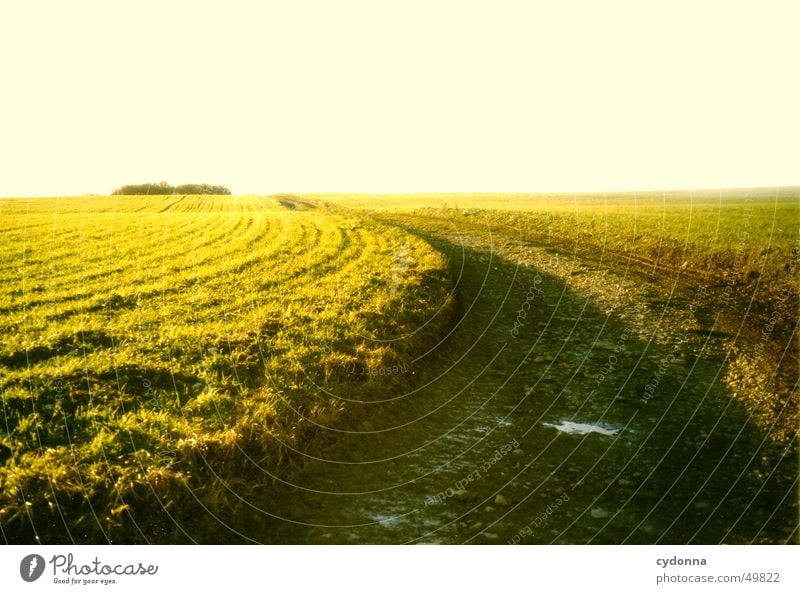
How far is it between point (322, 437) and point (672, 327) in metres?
7.24

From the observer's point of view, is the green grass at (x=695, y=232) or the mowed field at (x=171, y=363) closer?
the mowed field at (x=171, y=363)

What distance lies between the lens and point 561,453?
6.76m

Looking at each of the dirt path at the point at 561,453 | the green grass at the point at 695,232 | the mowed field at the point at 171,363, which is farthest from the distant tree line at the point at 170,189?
the green grass at the point at 695,232

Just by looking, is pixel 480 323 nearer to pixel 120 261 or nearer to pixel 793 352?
pixel 793 352

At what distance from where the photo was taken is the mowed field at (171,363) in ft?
17.0

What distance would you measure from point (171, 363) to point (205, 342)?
30.3 inches

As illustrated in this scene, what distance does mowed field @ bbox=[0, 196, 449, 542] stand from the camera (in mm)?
5184

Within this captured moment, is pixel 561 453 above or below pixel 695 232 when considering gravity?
below

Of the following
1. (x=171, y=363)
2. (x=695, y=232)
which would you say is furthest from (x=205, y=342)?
(x=695, y=232)

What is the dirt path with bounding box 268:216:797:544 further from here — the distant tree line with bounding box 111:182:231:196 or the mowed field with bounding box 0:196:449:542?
the distant tree line with bounding box 111:182:231:196

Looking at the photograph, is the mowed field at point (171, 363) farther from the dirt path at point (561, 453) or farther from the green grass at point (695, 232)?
the green grass at point (695, 232)

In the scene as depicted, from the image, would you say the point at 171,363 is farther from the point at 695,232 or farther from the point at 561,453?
the point at 695,232

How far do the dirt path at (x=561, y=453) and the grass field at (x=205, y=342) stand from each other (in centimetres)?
54
